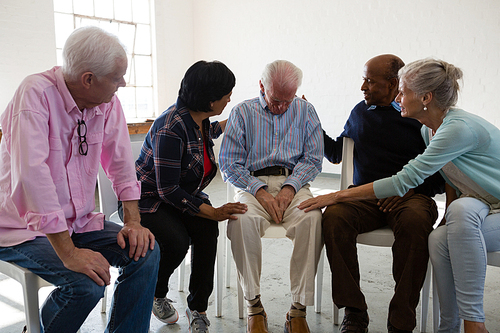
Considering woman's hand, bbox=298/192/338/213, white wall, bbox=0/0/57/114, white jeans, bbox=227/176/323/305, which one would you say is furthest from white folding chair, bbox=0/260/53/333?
white wall, bbox=0/0/57/114

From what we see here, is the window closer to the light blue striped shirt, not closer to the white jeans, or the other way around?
the light blue striped shirt

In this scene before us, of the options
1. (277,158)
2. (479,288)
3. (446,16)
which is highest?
(446,16)

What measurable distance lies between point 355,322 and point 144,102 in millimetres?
5972

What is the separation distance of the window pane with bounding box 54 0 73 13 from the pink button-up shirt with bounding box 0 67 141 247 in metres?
5.23

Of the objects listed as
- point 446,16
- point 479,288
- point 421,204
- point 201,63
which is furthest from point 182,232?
point 446,16

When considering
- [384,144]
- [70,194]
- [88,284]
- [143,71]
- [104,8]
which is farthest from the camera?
[143,71]

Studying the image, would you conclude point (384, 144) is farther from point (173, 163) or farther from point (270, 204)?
point (173, 163)

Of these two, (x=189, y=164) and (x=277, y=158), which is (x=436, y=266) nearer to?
(x=277, y=158)

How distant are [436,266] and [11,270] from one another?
1576 millimetres

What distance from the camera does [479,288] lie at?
1561 millimetres

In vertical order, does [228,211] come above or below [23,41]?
below

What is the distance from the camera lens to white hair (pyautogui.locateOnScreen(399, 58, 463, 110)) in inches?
65.8

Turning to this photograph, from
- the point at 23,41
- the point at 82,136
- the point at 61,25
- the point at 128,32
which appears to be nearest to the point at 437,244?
the point at 82,136

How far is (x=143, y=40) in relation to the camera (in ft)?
22.6
